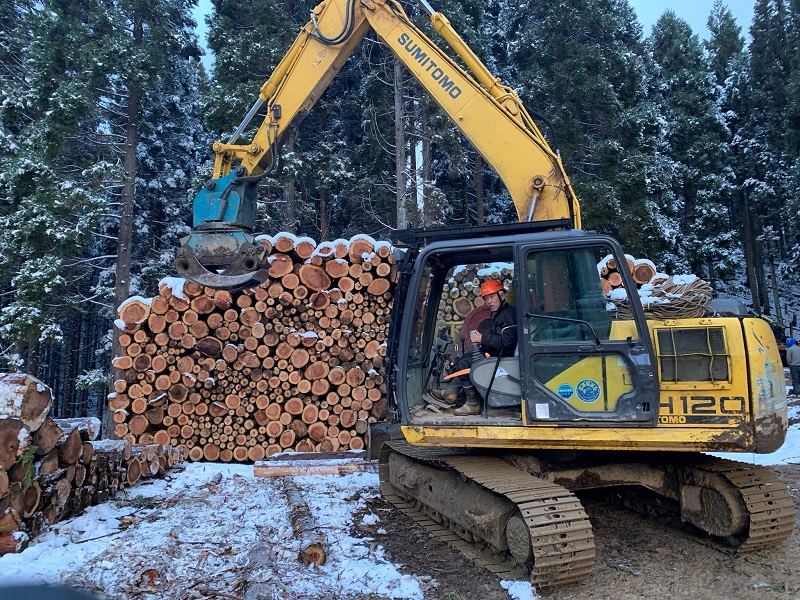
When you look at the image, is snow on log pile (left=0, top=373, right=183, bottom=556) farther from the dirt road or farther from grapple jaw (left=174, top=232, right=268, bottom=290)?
the dirt road

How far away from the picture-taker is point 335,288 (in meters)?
8.36

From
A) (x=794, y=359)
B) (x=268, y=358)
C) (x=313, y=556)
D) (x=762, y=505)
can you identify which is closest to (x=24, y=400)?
(x=313, y=556)

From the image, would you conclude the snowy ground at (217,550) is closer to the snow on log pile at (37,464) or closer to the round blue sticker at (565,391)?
the snow on log pile at (37,464)

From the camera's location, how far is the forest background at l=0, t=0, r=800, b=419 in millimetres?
13102

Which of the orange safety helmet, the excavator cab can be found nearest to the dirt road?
the excavator cab

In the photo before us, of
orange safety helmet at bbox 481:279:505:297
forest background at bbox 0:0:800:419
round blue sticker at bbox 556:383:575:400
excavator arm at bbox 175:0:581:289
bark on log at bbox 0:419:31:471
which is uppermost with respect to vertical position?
forest background at bbox 0:0:800:419

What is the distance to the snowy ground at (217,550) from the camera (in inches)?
139

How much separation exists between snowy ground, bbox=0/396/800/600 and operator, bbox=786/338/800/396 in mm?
8772

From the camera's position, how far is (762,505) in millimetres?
3738

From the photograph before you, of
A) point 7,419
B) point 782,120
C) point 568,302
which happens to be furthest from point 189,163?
point 782,120

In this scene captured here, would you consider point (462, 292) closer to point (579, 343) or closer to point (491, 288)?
point (491, 288)

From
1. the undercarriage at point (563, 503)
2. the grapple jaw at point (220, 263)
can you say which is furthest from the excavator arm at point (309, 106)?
the undercarriage at point (563, 503)

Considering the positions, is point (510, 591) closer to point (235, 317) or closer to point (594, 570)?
point (594, 570)

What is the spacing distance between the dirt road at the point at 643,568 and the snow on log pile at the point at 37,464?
7.78ft
